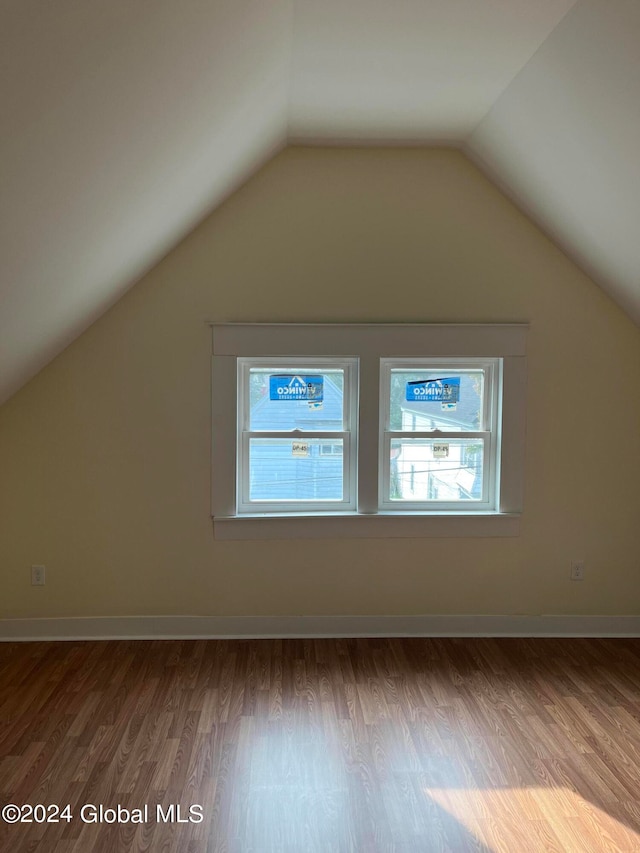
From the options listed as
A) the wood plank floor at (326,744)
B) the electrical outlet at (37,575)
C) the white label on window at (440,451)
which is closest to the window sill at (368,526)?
the white label on window at (440,451)

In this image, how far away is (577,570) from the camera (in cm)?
468

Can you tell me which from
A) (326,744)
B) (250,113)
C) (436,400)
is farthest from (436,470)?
(250,113)

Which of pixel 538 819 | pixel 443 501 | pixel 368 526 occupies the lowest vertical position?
pixel 538 819

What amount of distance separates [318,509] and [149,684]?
1.38 metres

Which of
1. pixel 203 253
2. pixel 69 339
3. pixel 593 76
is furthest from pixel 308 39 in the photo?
pixel 69 339

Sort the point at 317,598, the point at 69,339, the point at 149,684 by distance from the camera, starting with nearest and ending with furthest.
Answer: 1. the point at 149,684
2. the point at 69,339
3. the point at 317,598

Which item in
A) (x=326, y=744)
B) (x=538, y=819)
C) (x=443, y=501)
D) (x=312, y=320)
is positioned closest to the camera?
(x=538, y=819)

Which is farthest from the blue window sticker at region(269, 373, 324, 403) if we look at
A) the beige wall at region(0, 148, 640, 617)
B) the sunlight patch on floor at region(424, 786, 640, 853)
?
the sunlight patch on floor at region(424, 786, 640, 853)

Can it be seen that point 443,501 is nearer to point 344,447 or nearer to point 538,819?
point 344,447

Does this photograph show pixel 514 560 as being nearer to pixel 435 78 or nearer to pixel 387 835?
pixel 387 835

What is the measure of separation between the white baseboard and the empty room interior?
0.05ft

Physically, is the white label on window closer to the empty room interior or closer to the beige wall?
the empty room interior

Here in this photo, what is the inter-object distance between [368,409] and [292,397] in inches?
18.0

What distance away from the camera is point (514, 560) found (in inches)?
183
